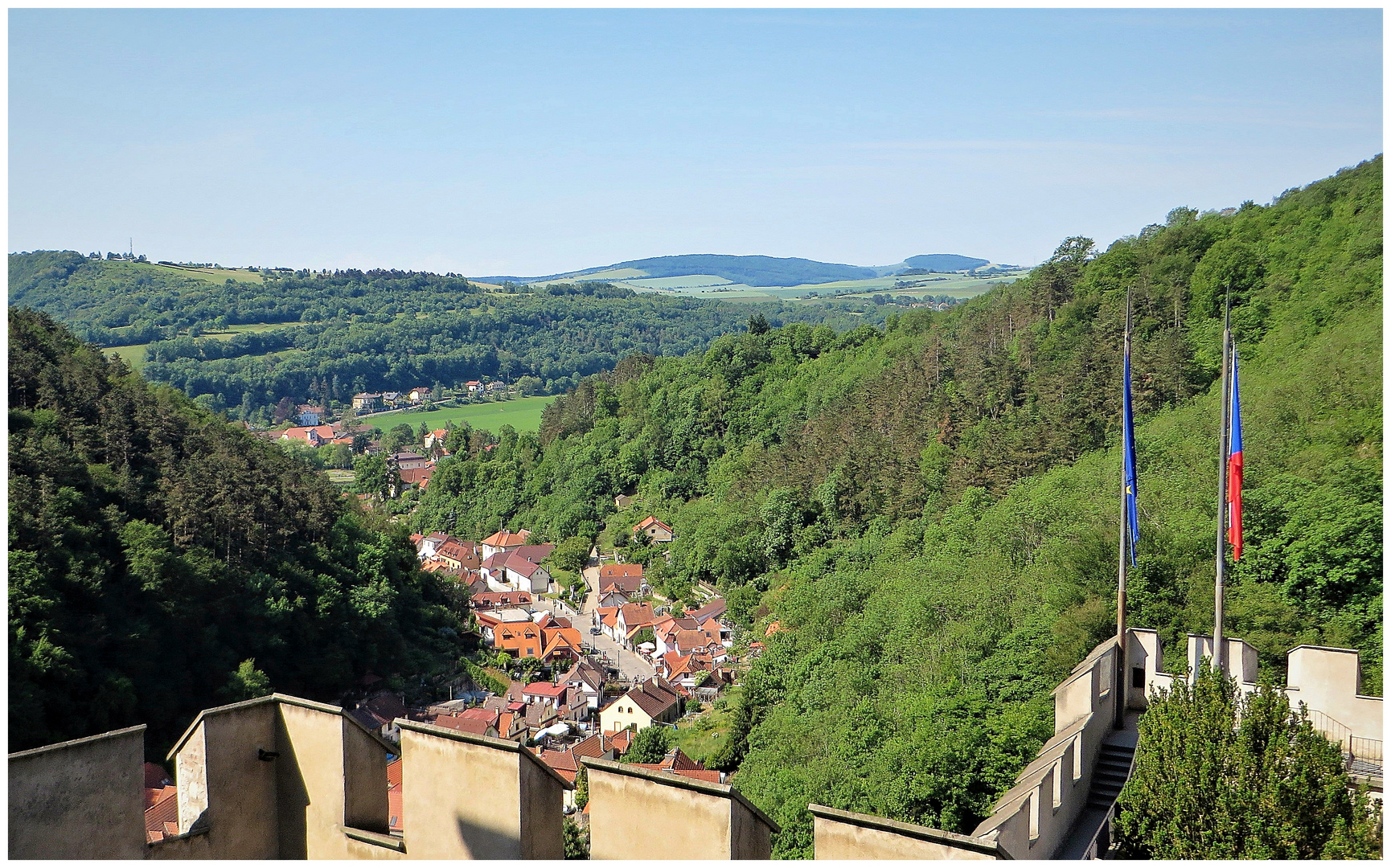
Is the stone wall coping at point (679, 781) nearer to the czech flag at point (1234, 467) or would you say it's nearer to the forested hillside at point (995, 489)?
the czech flag at point (1234, 467)

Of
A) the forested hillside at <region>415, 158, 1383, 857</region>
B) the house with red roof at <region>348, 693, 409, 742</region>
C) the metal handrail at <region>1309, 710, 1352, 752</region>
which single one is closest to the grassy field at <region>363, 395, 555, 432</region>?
the forested hillside at <region>415, 158, 1383, 857</region>

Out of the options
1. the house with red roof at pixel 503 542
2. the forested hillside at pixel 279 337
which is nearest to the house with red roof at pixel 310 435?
the forested hillside at pixel 279 337

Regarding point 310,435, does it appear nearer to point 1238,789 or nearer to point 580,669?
point 580,669

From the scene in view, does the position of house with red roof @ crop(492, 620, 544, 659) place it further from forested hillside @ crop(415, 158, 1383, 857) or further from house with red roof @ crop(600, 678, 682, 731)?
forested hillside @ crop(415, 158, 1383, 857)

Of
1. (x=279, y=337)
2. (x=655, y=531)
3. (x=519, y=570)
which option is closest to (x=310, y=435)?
(x=279, y=337)

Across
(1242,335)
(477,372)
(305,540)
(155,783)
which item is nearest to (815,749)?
(155,783)

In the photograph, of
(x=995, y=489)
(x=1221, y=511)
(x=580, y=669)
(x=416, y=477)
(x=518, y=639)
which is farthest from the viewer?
(x=416, y=477)

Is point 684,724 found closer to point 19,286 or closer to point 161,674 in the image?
point 161,674
